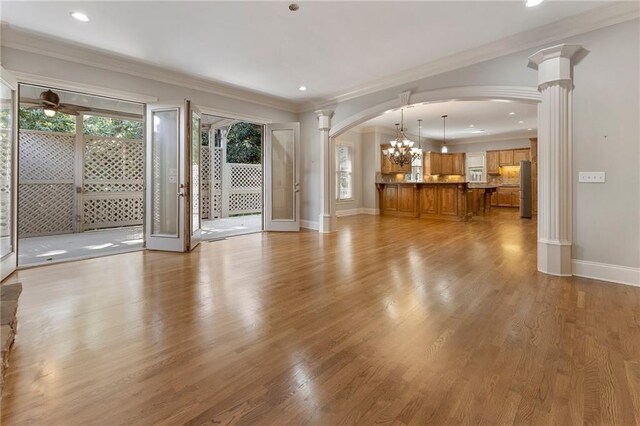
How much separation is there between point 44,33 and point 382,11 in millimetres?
4034

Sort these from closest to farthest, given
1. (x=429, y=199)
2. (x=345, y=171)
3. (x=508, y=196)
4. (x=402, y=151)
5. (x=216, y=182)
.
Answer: (x=429, y=199), (x=402, y=151), (x=216, y=182), (x=345, y=171), (x=508, y=196)

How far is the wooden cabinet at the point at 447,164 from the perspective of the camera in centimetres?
1264

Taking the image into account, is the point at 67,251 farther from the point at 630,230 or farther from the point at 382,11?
the point at 630,230

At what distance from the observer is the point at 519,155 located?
11.3 m

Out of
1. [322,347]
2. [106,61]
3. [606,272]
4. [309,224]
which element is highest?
[106,61]

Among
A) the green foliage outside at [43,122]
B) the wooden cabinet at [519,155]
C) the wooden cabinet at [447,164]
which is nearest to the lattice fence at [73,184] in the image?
the green foliage outside at [43,122]

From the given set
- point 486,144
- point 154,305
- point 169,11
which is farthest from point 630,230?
point 486,144

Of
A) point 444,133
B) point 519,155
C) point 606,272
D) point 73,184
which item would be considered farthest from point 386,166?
point 73,184

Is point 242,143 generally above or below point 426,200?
above

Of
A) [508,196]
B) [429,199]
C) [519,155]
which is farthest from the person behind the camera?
[508,196]

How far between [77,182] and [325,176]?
5.41 metres

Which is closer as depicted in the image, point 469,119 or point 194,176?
point 194,176

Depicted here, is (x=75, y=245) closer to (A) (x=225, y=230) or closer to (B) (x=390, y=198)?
(A) (x=225, y=230)

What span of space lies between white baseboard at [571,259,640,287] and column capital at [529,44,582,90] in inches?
80.3
